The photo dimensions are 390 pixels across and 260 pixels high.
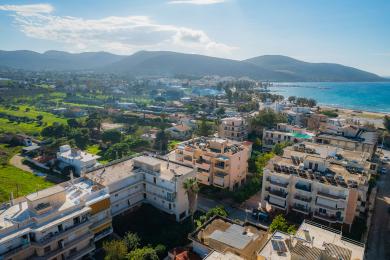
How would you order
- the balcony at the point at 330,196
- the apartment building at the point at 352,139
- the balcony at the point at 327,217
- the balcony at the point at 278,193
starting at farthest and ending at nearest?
the apartment building at the point at 352,139, the balcony at the point at 278,193, the balcony at the point at 327,217, the balcony at the point at 330,196

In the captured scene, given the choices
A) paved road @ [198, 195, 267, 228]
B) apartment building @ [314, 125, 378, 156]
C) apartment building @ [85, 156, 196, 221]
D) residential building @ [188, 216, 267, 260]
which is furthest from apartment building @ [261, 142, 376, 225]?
apartment building @ [314, 125, 378, 156]

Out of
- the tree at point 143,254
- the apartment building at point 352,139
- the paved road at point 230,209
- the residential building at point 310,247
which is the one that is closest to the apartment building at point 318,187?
the paved road at point 230,209

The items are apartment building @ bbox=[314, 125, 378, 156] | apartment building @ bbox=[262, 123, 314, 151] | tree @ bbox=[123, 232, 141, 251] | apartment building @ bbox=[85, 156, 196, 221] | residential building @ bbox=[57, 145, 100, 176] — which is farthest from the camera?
apartment building @ bbox=[262, 123, 314, 151]

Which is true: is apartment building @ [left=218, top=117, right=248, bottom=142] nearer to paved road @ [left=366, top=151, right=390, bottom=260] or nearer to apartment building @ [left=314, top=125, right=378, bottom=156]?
apartment building @ [left=314, top=125, right=378, bottom=156]

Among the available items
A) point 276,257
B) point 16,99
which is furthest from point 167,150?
point 16,99

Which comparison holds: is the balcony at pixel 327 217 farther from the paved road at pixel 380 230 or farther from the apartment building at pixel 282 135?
the apartment building at pixel 282 135
